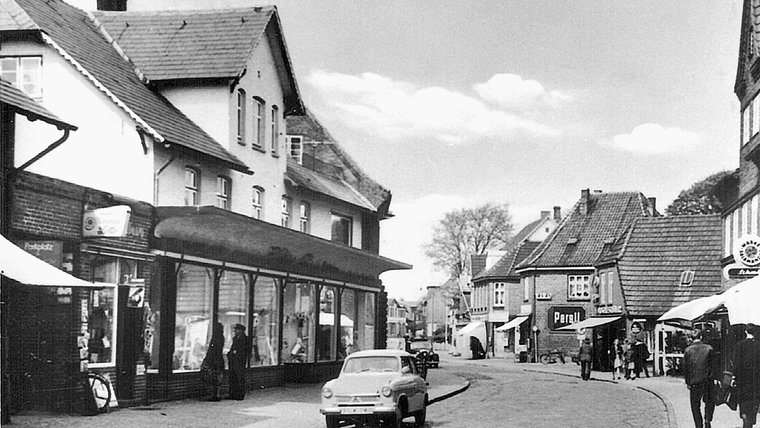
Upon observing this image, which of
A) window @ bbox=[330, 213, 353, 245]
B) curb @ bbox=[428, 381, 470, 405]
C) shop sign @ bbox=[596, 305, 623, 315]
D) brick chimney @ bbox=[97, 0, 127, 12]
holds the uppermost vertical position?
brick chimney @ bbox=[97, 0, 127, 12]

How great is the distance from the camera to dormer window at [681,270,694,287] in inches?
1649

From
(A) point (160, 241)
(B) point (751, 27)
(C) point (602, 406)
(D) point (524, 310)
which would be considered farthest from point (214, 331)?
(D) point (524, 310)

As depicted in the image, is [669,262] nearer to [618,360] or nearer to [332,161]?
[618,360]

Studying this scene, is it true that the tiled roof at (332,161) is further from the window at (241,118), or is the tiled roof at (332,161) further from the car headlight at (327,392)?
the car headlight at (327,392)

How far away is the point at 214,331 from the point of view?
23578mm

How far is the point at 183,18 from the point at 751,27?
608 inches

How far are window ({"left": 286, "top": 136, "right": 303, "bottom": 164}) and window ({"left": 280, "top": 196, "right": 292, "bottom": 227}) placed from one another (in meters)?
6.38

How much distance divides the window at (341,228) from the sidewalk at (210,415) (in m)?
11.6

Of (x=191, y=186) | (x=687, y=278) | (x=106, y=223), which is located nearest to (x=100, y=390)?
(x=106, y=223)

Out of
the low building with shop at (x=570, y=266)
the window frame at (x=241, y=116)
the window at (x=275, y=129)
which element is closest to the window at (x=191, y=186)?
the window frame at (x=241, y=116)

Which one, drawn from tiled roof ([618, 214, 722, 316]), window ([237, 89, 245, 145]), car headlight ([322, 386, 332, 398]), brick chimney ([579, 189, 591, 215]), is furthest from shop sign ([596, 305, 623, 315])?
car headlight ([322, 386, 332, 398])

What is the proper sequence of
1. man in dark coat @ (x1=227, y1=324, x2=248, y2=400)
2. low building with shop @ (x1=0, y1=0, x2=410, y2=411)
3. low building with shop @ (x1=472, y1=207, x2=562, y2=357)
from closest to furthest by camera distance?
low building with shop @ (x1=0, y1=0, x2=410, y2=411), man in dark coat @ (x1=227, y1=324, x2=248, y2=400), low building with shop @ (x1=472, y1=207, x2=562, y2=357)

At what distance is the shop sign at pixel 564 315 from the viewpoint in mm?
64500

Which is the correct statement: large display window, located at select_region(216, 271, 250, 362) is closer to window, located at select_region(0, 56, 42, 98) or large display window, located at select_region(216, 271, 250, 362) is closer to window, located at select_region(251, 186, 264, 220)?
window, located at select_region(251, 186, 264, 220)
